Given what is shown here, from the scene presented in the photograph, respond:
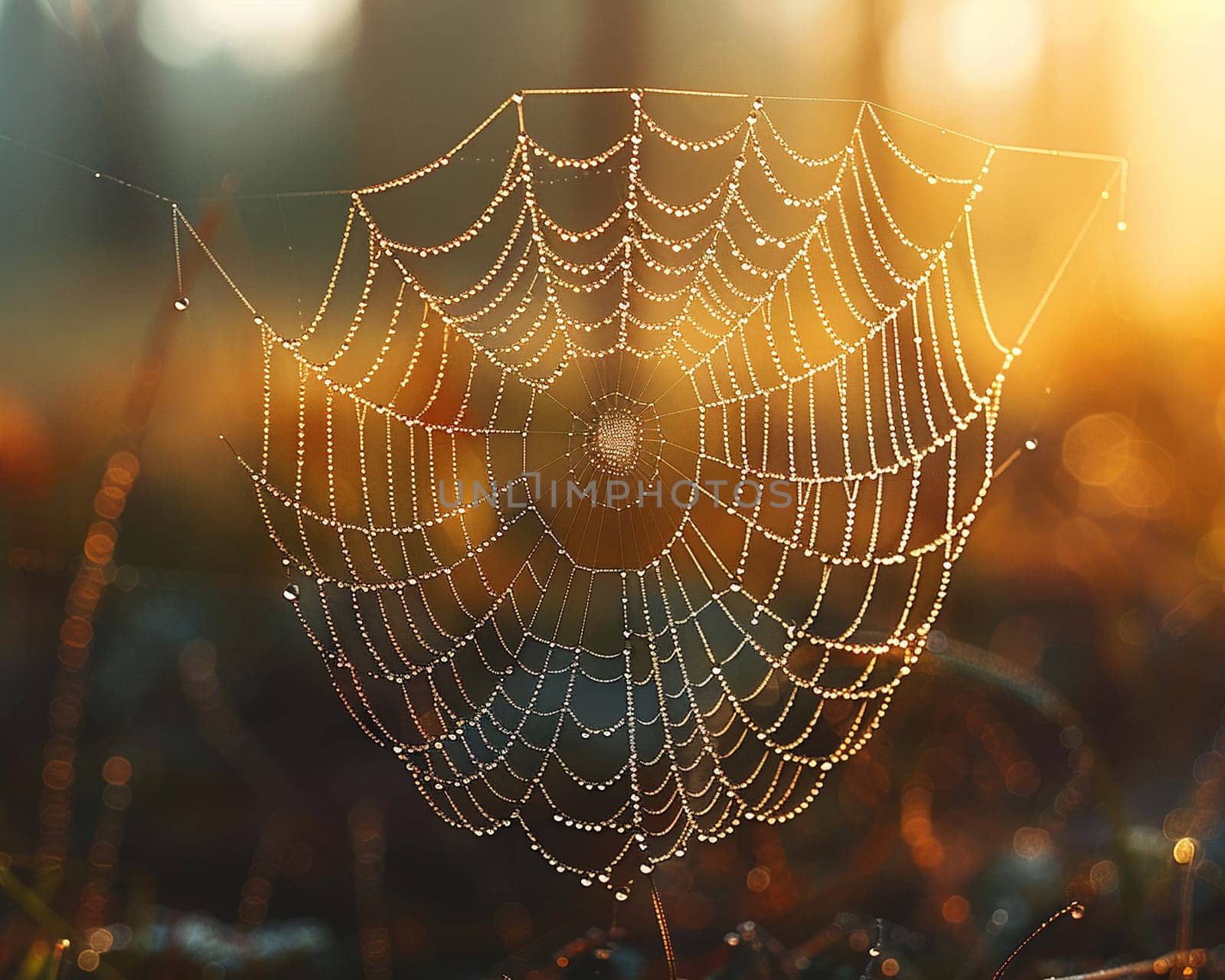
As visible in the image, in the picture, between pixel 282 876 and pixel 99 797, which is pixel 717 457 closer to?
pixel 282 876

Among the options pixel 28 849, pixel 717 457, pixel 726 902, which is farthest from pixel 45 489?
pixel 726 902

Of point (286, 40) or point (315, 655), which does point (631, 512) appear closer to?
point (315, 655)

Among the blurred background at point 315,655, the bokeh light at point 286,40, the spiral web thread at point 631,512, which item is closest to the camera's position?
the blurred background at point 315,655

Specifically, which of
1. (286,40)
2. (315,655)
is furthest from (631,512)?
(286,40)

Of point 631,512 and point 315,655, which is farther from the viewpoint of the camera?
point 315,655

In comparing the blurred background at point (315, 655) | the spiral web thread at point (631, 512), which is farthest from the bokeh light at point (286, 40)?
the spiral web thread at point (631, 512)

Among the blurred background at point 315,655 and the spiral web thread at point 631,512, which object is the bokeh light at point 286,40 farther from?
the spiral web thread at point 631,512
